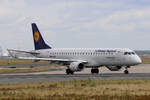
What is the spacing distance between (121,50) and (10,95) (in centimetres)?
3387

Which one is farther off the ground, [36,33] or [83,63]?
[36,33]

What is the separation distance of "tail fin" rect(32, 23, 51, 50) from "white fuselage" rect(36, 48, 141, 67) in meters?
4.76

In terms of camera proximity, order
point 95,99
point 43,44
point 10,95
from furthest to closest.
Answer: point 43,44 < point 10,95 < point 95,99

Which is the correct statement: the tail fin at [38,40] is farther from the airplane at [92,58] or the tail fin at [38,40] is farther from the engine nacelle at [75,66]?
the engine nacelle at [75,66]

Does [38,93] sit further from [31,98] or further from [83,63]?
[83,63]

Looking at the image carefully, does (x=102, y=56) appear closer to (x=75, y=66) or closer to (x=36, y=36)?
(x=75, y=66)

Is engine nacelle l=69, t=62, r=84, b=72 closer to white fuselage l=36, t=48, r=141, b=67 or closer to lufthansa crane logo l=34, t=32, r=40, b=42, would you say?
white fuselage l=36, t=48, r=141, b=67

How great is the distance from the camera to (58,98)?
25.7m

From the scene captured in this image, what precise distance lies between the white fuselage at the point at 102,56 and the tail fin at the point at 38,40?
15.6ft

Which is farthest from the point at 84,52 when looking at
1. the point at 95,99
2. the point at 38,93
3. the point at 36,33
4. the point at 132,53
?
the point at 95,99

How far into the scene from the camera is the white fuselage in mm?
59281

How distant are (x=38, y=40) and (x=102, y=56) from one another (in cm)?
1382

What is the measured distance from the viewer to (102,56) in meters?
60.4

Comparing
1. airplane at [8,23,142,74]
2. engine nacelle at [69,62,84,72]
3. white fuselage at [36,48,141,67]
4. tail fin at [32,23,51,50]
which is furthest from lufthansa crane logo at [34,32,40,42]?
engine nacelle at [69,62,84,72]
